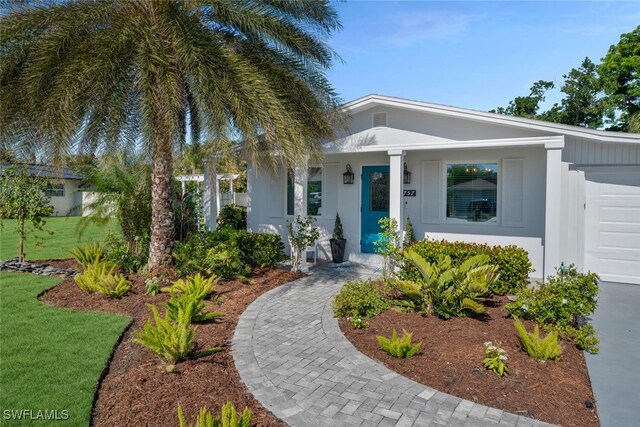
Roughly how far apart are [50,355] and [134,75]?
469cm

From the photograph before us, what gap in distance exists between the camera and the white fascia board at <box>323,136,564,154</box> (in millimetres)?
7590

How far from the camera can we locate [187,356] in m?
4.46

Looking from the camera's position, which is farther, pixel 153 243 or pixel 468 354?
pixel 153 243

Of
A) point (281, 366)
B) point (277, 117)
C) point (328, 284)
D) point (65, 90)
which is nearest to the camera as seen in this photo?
point (281, 366)

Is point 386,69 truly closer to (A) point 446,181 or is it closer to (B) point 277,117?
(A) point 446,181

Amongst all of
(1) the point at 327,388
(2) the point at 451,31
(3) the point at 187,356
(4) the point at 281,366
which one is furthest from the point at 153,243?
(2) the point at 451,31

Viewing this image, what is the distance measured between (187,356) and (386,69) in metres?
10.5

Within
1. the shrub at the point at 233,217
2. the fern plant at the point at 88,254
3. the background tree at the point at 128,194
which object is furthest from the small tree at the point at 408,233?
the fern plant at the point at 88,254

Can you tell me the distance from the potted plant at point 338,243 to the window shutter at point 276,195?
6.12ft

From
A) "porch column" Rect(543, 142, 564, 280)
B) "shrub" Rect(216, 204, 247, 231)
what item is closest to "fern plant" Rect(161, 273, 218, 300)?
"shrub" Rect(216, 204, 247, 231)

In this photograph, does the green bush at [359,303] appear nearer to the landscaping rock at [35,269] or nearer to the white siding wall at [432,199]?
the white siding wall at [432,199]

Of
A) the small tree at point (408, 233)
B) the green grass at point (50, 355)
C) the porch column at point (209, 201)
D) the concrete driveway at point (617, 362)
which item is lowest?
the concrete driveway at point (617, 362)

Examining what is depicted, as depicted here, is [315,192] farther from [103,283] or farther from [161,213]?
[103,283]

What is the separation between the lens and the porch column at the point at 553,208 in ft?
24.6
